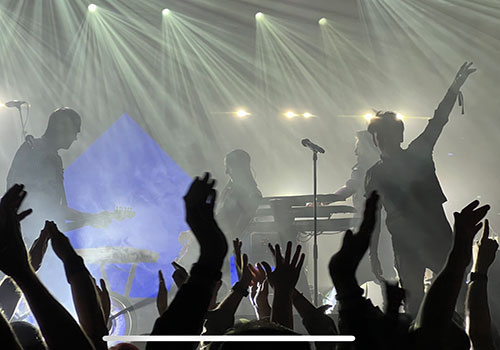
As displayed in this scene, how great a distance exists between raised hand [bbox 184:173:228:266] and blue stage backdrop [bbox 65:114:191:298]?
168 inches

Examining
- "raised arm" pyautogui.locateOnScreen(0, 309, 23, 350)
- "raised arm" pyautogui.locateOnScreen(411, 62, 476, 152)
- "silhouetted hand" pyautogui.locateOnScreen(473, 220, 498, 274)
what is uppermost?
"raised arm" pyautogui.locateOnScreen(411, 62, 476, 152)

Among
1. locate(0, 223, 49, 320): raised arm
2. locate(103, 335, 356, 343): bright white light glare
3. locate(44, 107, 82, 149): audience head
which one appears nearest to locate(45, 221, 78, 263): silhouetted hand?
locate(0, 223, 49, 320): raised arm

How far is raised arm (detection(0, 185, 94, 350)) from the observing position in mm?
827

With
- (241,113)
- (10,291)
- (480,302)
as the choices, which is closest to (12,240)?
(10,291)

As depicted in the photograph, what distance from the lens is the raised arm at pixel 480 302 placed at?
115cm

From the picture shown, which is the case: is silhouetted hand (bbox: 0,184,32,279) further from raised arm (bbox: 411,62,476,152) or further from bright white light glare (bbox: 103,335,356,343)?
raised arm (bbox: 411,62,476,152)

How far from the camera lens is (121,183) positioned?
642 cm

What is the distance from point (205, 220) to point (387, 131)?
2.20 metres

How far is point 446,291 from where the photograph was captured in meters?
0.88

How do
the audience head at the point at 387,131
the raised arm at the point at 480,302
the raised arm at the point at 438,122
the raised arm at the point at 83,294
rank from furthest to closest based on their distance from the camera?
the audience head at the point at 387,131 < the raised arm at the point at 438,122 < the raised arm at the point at 480,302 < the raised arm at the point at 83,294

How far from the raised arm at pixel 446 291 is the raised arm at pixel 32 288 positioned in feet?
1.90

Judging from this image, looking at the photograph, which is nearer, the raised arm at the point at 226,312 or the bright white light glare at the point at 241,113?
the raised arm at the point at 226,312

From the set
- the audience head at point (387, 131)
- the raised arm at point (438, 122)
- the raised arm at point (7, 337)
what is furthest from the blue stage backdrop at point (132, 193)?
the raised arm at point (7, 337)

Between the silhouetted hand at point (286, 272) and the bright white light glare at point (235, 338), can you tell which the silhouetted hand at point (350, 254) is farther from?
the silhouetted hand at point (286, 272)
